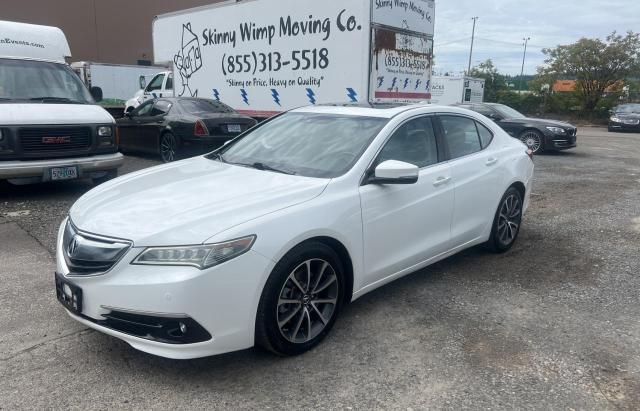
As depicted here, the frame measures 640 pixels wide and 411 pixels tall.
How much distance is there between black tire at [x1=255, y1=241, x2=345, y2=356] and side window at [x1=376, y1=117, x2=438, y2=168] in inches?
37.0

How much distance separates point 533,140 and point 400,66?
6.19m

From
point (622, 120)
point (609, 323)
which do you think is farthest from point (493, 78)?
point (609, 323)

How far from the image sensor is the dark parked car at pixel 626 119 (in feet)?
78.1

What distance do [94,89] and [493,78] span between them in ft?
129

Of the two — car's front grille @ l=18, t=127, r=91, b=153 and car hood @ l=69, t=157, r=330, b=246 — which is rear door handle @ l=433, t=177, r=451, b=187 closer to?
car hood @ l=69, t=157, r=330, b=246

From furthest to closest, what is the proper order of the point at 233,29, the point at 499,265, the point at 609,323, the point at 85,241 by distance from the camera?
the point at 233,29
the point at 499,265
the point at 609,323
the point at 85,241

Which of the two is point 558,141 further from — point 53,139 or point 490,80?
point 490,80

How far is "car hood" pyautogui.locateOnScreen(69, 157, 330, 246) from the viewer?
2.90 meters

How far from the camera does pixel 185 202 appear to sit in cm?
324

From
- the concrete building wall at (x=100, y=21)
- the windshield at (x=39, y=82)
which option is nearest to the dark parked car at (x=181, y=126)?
the windshield at (x=39, y=82)

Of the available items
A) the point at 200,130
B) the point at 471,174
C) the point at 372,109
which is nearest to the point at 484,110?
the point at 200,130

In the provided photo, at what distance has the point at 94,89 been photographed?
8.84 metres

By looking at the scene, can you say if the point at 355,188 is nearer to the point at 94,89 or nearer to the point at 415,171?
the point at 415,171

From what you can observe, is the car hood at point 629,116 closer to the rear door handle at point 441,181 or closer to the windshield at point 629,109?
the windshield at point 629,109
